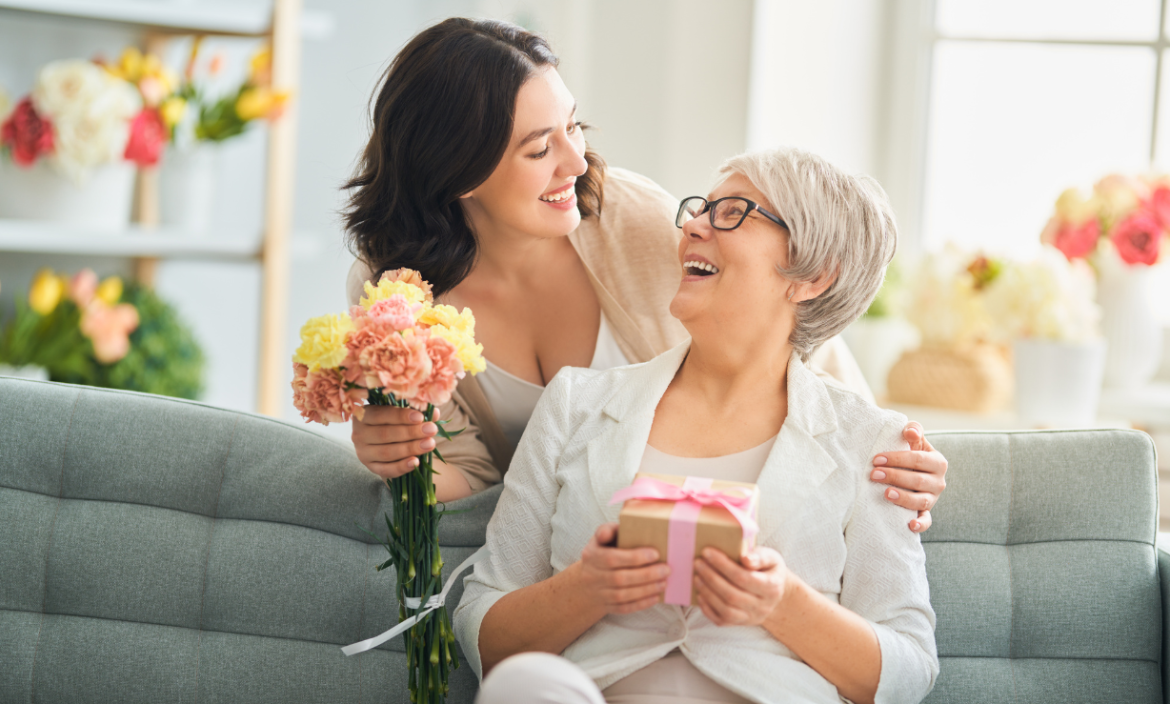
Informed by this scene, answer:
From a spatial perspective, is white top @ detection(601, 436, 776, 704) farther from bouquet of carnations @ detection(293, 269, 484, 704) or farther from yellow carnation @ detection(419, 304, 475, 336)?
yellow carnation @ detection(419, 304, 475, 336)

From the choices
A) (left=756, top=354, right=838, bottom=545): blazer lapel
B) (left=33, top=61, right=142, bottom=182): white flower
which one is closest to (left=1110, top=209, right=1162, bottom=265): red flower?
(left=756, top=354, right=838, bottom=545): blazer lapel

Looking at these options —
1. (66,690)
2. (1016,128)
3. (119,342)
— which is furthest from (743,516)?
(1016,128)

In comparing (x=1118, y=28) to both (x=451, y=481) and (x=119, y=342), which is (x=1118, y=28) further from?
(x=119, y=342)

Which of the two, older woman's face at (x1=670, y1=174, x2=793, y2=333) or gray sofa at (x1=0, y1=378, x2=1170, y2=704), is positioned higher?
older woman's face at (x1=670, y1=174, x2=793, y2=333)

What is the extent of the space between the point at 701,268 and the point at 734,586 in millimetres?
530

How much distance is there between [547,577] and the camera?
149cm

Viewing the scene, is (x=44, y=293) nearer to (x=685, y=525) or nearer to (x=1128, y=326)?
(x=685, y=525)

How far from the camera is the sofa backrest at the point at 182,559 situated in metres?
1.57

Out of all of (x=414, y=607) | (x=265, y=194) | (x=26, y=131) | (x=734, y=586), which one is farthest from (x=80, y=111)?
(x=734, y=586)

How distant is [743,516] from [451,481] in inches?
27.0

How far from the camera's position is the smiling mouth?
1485 millimetres

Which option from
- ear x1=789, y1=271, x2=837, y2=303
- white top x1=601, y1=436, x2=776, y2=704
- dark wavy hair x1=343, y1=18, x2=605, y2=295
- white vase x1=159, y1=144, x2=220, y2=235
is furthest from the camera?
white vase x1=159, y1=144, x2=220, y2=235

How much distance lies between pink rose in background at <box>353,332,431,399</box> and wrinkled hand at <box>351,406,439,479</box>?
13 cm

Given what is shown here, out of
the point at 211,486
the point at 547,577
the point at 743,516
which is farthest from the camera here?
the point at 211,486
